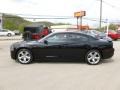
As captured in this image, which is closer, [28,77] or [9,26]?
[28,77]

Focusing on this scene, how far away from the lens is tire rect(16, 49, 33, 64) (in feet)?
39.5

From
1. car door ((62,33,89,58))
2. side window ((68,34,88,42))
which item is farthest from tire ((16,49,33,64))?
side window ((68,34,88,42))

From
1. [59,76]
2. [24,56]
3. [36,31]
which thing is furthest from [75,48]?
[36,31]

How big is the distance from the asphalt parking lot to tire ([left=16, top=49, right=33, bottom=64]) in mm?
280

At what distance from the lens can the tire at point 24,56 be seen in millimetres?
12055

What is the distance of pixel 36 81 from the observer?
332 inches

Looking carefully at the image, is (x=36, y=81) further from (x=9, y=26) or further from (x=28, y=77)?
(x=9, y=26)

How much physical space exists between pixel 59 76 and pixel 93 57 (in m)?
3.16

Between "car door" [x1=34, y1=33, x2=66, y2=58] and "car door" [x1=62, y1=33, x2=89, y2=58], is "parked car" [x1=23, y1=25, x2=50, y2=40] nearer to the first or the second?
"car door" [x1=34, y1=33, x2=66, y2=58]

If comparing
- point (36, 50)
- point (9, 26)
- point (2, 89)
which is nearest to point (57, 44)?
point (36, 50)

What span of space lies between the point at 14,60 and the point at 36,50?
1.36 metres

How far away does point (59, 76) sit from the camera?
9.26 metres

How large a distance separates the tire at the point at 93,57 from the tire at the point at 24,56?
7.74 feet

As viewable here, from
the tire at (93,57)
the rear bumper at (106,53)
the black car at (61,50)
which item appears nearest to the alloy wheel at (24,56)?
the black car at (61,50)
